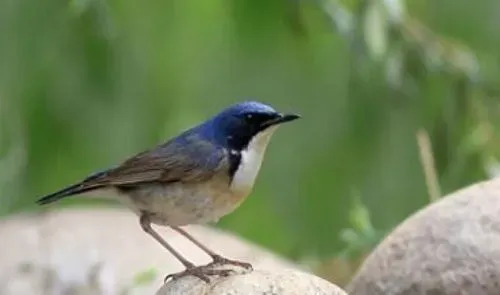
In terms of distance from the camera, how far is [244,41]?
3.63 m

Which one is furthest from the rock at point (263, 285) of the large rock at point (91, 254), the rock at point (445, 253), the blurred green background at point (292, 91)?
the blurred green background at point (292, 91)

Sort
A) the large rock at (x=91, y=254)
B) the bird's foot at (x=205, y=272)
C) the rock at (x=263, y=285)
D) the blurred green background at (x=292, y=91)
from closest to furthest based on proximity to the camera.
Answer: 1. the rock at (x=263, y=285)
2. the bird's foot at (x=205, y=272)
3. the large rock at (x=91, y=254)
4. the blurred green background at (x=292, y=91)

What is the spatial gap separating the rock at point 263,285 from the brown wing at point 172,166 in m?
0.24

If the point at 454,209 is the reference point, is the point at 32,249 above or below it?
below

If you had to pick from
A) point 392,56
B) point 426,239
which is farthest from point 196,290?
point 392,56

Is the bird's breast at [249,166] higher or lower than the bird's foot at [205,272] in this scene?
higher

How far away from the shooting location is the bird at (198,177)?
2475mm

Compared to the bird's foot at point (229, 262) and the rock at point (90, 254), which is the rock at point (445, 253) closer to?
the bird's foot at point (229, 262)

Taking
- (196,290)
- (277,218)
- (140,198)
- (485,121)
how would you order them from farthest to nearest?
(277,218), (485,121), (140,198), (196,290)

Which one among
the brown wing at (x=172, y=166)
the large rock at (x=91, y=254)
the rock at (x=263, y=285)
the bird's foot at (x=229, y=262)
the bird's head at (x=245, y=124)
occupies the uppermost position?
the bird's head at (x=245, y=124)

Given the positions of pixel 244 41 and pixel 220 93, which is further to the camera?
pixel 220 93

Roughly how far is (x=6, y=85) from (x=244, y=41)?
0.72 m

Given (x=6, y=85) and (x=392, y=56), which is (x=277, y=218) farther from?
(x=6, y=85)

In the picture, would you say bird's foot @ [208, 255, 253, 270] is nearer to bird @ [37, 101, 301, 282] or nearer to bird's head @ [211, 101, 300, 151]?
bird @ [37, 101, 301, 282]
